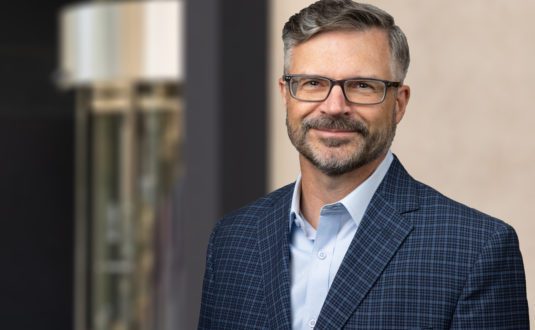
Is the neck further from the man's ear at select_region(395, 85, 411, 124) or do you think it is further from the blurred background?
the blurred background

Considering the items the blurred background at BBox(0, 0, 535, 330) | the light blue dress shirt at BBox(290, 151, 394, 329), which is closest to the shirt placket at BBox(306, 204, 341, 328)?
the light blue dress shirt at BBox(290, 151, 394, 329)

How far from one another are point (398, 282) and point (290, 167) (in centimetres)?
144

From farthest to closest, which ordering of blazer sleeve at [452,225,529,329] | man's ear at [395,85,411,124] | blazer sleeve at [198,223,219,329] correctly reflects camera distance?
blazer sleeve at [198,223,219,329], man's ear at [395,85,411,124], blazer sleeve at [452,225,529,329]

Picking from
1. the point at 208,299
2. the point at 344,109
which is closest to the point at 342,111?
the point at 344,109

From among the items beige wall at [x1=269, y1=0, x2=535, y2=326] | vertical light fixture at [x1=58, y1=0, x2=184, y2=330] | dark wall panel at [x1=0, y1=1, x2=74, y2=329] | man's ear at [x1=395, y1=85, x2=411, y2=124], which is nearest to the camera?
man's ear at [x1=395, y1=85, x2=411, y2=124]

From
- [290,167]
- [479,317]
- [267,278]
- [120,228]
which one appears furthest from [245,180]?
[120,228]

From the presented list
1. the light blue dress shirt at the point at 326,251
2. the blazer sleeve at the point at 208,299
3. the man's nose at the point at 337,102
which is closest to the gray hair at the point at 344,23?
the man's nose at the point at 337,102

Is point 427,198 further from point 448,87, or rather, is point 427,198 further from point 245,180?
point 245,180

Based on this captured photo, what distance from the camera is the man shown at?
1971mm

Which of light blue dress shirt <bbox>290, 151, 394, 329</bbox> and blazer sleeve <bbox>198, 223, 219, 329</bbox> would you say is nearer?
light blue dress shirt <bbox>290, 151, 394, 329</bbox>

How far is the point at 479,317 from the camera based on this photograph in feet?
6.35

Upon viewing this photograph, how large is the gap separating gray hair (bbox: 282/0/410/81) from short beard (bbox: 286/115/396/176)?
120 millimetres

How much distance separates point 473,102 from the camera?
A: 2.96 metres

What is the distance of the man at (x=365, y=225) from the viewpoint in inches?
77.6
